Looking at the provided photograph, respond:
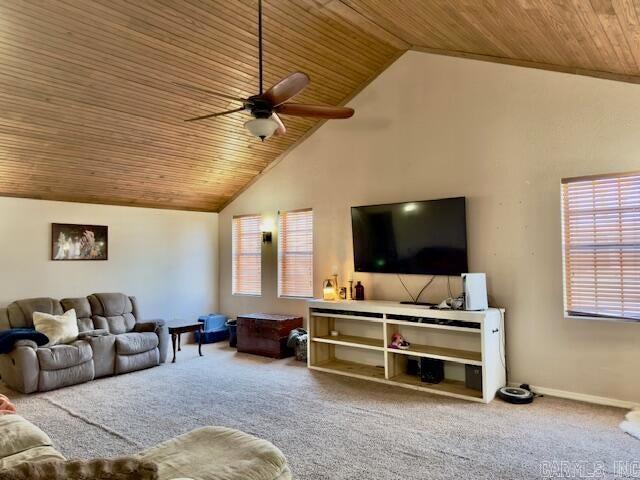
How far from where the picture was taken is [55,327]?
495 cm

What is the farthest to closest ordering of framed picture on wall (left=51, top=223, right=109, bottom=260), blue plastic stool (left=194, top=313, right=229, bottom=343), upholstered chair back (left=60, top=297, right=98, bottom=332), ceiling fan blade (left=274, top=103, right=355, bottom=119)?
blue plastic stool (left=194, top=313, right=229, bottom=343) → framed picture on wall (left=51, top=223, right=109, bottom=260) → upholstered chair back (left=60, top=297, right=98, bottom=332) → ceiling fan blade (left=274, top=103, right=355, bottom=119)

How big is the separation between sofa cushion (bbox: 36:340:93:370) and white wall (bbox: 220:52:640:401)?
10.7ft

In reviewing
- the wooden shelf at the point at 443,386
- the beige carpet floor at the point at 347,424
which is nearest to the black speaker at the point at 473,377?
the wooden shelf at the point at 443,386

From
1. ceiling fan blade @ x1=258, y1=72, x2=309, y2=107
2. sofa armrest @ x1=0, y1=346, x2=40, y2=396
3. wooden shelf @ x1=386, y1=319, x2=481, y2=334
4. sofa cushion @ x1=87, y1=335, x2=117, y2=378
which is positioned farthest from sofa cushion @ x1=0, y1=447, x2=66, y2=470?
wooden shelf @ x1=386, y1=319, x2=481, y2=334

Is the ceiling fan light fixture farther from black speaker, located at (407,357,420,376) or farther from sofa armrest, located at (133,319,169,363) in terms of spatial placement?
sofa armrest, located at (133,319,169,363)

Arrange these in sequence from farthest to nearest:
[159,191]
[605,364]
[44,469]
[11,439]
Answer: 1. [159,191]
2. [605,364]
3. [11,439]
4. [44,469]

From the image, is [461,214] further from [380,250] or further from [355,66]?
[355,66]

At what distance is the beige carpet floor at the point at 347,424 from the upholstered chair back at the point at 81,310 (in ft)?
2.99

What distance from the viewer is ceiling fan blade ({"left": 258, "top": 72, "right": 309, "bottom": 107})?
10.1ft

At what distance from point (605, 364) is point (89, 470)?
14.0ft

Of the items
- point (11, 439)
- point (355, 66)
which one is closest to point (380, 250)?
point (355, 66)

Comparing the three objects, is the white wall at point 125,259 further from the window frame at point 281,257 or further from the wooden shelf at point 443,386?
the wooden shelf at point 443,386

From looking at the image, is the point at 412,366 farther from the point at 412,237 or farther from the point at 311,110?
the point at 311,110

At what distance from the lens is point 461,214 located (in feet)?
15.4
